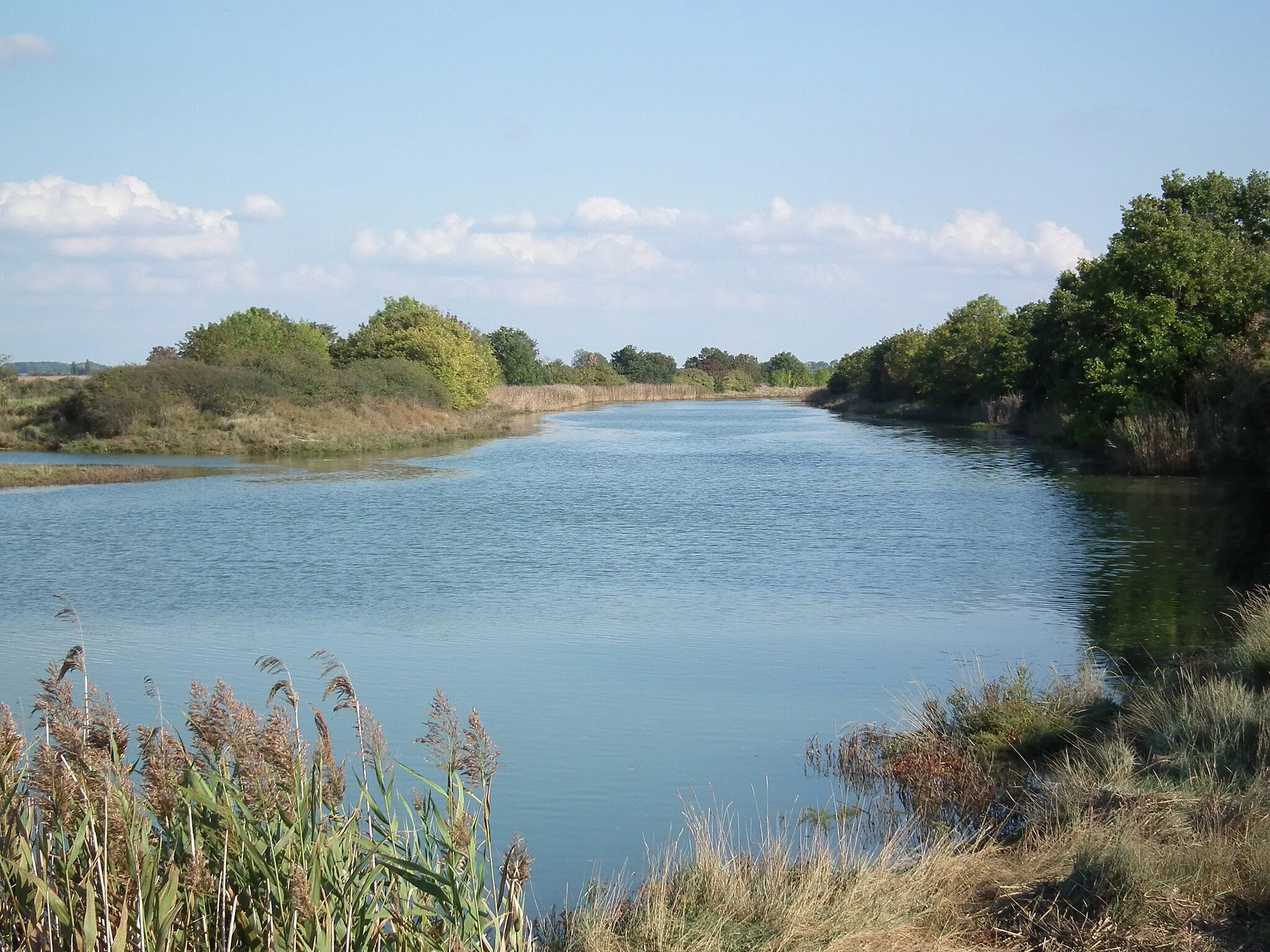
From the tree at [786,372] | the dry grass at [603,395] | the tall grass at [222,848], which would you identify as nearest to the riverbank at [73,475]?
the tall grass at [222,848]

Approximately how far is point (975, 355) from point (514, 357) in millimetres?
49520

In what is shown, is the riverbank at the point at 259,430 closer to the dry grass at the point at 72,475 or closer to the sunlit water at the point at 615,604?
the dry grass at the point at 72,475

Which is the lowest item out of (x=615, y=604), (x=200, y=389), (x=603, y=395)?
(x=615, y=604)

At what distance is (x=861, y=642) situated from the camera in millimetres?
14008

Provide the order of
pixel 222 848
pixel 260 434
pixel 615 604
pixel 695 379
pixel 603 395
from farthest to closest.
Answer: pixel 695 379, pixel 603 395, pixel 260 434, pixel 615 604, pixel 222 848

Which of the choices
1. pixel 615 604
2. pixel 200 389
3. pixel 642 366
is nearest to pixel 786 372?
pixel 642 366

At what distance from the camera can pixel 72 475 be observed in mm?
35719

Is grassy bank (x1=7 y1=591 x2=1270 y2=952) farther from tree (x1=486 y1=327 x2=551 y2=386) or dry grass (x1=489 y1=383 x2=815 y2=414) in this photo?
tree (x1=486 y1=327 x2=551 y2=386)

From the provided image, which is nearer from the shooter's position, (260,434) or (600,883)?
(600,883)

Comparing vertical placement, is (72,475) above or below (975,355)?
below

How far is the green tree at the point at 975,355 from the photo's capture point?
5881 centimetres

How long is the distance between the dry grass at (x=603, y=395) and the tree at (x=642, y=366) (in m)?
11.9

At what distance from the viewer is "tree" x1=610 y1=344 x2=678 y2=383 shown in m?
151

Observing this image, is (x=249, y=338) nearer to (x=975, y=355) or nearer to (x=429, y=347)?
(x=429, y=347)
